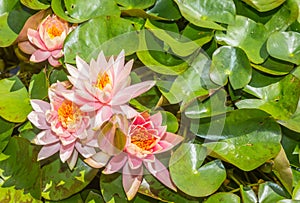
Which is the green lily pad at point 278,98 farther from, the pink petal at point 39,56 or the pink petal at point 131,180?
the pink petal at point 39,56

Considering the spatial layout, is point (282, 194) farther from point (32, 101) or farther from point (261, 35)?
point (32, 101)

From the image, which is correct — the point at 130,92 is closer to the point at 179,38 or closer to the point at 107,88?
the point at 107,88

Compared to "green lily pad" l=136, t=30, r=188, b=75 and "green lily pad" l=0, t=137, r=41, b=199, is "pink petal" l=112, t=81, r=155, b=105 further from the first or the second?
"green lily pad" l=0, t=137, r=41, b=199

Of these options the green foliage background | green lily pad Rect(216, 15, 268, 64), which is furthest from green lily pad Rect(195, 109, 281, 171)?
green lily pad Rect(216, 15, 268, 64)

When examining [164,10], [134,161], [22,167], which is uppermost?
[164,10]

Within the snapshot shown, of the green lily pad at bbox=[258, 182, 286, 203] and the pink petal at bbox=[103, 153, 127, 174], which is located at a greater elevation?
the pink petal at bbox=[103, 153, 127, 174]

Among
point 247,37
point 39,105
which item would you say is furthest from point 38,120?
point 247,37

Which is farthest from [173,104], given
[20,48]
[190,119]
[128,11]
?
[20,48]
